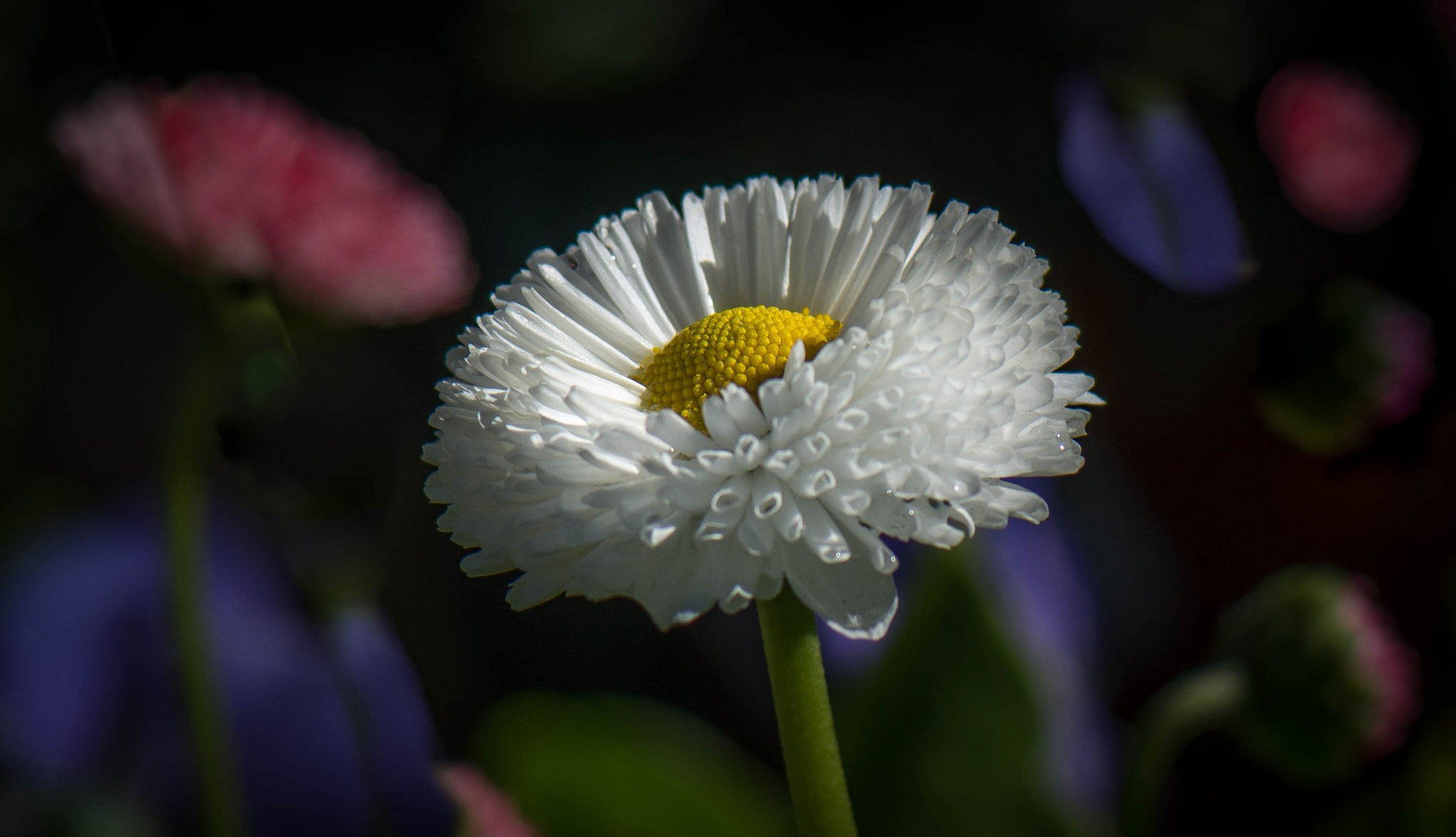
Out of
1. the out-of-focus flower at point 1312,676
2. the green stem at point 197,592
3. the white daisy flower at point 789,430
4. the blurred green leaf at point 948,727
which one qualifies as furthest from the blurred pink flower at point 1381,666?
the green stem at point 197,592

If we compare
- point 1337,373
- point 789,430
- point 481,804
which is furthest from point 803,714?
point 1337,373

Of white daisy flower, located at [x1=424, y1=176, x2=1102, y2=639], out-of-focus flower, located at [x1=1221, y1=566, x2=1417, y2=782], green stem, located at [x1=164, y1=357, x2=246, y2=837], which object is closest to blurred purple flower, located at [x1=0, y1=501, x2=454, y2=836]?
green stem, located at [x1=164, y1=357, x2=246, y2=837]

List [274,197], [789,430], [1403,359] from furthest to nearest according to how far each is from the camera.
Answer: [1403,359], [274,197], [789,430]

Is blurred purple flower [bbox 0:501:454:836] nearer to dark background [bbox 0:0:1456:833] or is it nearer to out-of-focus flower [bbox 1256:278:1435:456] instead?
dark background [bbox 0:0:1456:833]

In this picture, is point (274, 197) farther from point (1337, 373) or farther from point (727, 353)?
point (1337, 373)

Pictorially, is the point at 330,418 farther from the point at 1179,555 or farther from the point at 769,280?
the point at 1179,555

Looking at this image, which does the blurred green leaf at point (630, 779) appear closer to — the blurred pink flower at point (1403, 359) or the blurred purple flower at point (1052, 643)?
the blurred purple flower at point (1052, 643)
